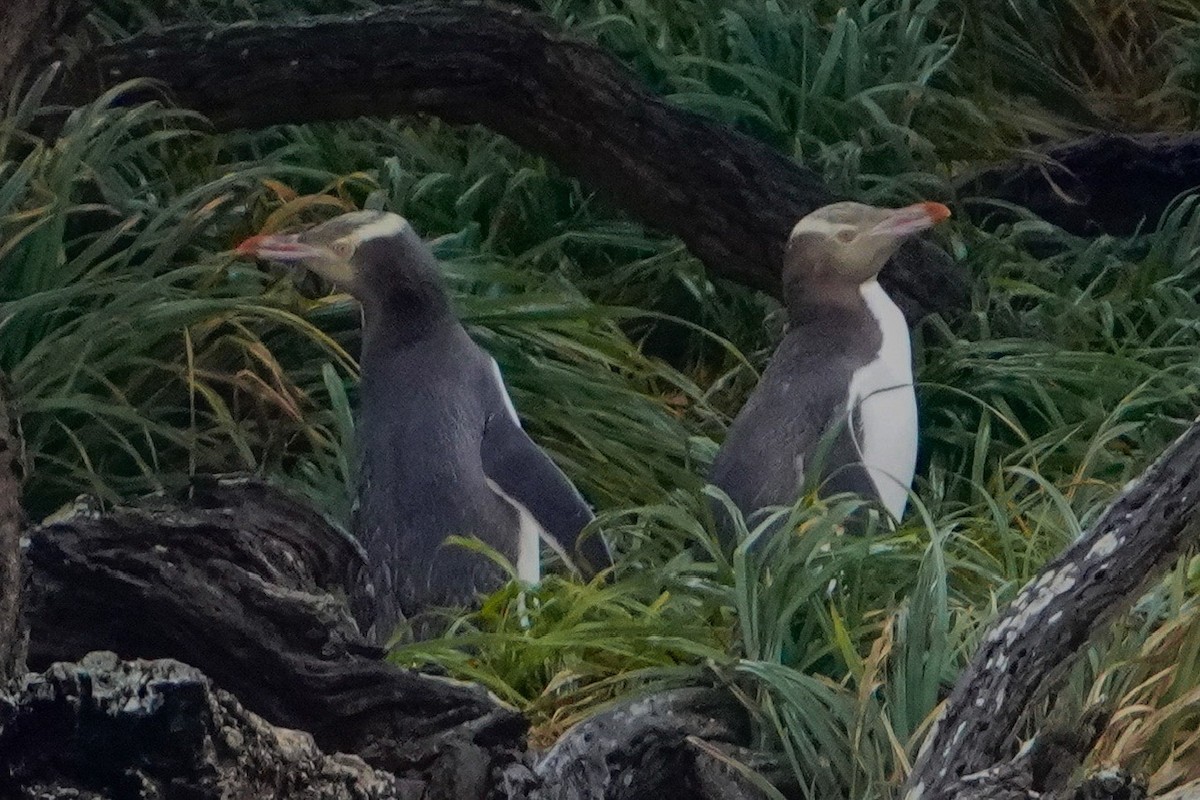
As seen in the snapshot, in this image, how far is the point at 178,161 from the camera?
411cm

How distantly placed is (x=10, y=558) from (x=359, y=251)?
1537 mm

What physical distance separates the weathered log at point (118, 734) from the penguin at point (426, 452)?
120cm

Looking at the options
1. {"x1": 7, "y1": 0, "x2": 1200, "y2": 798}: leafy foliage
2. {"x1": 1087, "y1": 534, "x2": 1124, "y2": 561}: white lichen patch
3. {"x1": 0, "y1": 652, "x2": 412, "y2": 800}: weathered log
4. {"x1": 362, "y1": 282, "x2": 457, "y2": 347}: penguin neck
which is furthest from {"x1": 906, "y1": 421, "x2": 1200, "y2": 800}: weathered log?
{"x1": 362, "y1": 282, "x2": 457, "y2": 347}: penguin neck

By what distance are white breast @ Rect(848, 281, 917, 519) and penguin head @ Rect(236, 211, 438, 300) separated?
26.8 inches

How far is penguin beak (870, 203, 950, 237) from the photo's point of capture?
3207 mm

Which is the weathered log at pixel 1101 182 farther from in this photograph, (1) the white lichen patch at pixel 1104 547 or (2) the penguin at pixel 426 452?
(1) the white lichen patch at pixel 1104 547

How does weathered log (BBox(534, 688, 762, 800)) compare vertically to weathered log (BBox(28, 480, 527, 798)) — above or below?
below

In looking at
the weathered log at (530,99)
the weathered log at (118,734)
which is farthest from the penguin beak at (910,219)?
the weathered log at (118,734)

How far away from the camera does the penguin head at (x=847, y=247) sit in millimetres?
3305

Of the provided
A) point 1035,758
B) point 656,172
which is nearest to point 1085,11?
point 656,172

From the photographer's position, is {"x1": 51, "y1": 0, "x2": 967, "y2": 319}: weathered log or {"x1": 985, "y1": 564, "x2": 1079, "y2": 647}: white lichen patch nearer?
{"x1": 985, "y1": 564, "x2": 1079, "y2": 647}: white lichen patch

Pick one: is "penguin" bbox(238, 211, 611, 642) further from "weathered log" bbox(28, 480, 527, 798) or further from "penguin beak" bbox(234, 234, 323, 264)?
"weathered log" bbox(28, 480, 527, 798)

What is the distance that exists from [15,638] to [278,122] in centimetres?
254

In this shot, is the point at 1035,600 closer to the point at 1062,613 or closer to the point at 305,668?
the point at 1062,613
